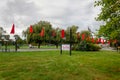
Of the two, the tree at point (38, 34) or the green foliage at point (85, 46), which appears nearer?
the green foliage at point (85, 46)

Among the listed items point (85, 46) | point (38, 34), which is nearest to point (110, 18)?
point (85, 46)

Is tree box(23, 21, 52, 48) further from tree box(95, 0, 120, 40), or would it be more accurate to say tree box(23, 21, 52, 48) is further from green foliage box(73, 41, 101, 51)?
tree box(95, 0, 120, 40)

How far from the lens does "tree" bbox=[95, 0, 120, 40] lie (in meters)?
11.2

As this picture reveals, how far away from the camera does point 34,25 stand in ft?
203

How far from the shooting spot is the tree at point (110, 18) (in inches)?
439

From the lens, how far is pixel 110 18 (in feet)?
39.4

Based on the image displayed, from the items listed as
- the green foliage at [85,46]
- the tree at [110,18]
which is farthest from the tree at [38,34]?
the tree at [110,18]

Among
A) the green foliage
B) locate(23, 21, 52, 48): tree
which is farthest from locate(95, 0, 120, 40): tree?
locate(23, 21, 52, 48): tree

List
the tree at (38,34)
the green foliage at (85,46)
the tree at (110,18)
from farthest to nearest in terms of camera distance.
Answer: the tree at (38,34), the green foliage at (85,46), the tree at (110,18)

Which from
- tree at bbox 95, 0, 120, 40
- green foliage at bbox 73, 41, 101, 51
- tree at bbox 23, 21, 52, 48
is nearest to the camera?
tree at bbox 95, 0, 120, 40

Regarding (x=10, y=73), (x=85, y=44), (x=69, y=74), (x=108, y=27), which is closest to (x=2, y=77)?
(x=10, y=73)

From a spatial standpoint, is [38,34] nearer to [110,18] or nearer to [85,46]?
[85,46]

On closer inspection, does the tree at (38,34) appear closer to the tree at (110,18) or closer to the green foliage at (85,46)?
the green foliage at (85,46)

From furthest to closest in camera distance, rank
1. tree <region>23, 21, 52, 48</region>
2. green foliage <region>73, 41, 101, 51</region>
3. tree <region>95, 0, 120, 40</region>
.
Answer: tree <region>23, 21, 52, 48</region>
green foliage <region>73, 41, 101, 51</region>
tree <region>95, 0, 120, 40</region>
